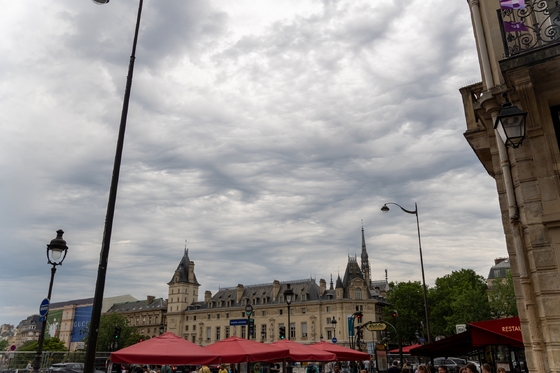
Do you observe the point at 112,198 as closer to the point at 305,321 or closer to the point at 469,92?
the point at 469,92

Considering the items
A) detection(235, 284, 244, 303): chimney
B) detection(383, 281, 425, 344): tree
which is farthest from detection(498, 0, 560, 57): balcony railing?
detection(235, 284, 244, 303): chimney

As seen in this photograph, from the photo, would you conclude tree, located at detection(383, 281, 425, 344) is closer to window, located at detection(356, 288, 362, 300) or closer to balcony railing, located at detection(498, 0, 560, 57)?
window, located at detection(356, 288, 362, 300)

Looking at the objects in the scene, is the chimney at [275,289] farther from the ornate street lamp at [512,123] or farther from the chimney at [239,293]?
the ornate street lamp at [512,123]

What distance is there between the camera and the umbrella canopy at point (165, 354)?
10.7m

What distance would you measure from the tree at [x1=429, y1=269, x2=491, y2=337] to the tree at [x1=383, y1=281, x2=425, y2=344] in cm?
271

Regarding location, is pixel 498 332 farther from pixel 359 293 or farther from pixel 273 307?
pixel 273 307

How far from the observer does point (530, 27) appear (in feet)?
25.4

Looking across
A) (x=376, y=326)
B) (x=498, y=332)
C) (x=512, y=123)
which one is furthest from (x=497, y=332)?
(x=376, y=326)

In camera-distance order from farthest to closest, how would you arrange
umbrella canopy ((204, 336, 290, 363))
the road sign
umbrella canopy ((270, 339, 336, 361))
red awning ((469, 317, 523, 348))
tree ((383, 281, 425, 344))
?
tree ((383, 281, 425, 344))
the road sign
umbrella canopy ((270, 339, 336, 361))
umbrella canopy ((204, 336, 290, 363))
red awning ((469, 317, 523, 348))

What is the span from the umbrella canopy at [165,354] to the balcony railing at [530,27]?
1007cm

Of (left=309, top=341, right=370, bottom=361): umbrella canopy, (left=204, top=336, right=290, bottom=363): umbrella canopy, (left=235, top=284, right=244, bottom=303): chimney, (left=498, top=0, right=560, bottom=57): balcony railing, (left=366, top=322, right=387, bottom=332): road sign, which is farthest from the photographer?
(left=235, top=284, right=244, bottom=303): chimney

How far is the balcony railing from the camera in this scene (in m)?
7.79

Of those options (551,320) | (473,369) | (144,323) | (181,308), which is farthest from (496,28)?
(144,323)

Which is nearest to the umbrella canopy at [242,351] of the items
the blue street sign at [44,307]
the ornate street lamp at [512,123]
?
the blue street sign at [44,307]
